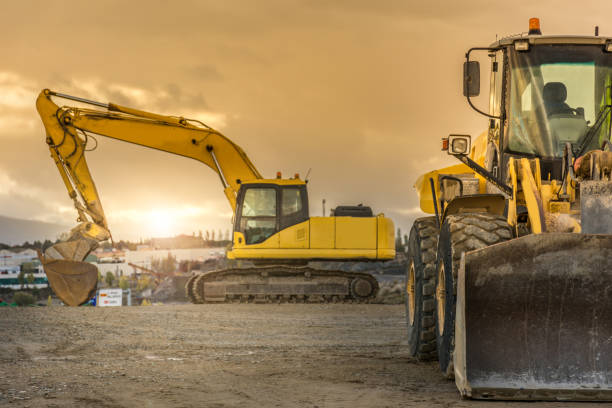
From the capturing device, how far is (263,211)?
19562 millimetres

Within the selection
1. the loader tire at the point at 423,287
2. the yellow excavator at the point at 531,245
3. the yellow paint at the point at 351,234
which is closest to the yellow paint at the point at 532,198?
the yellow excavator at the point at 531,245

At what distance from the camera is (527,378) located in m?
5.96

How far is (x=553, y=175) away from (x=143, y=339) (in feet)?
20.1

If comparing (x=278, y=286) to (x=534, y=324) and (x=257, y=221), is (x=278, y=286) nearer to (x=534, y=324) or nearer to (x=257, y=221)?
(x=257, y=221)

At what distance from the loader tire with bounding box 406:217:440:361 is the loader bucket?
172 centimetres

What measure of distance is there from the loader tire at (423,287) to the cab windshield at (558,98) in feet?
3.86

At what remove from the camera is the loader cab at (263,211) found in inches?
770

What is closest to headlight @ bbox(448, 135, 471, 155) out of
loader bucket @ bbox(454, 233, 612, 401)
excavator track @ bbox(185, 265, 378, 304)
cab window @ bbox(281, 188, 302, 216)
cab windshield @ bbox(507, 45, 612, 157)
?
cab windshield @ bbox(507, 45, 612, 157)

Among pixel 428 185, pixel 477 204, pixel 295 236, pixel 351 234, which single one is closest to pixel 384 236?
pixel 351 234

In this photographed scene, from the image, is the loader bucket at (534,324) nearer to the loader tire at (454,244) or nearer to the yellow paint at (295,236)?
the loader tire at (454,244)

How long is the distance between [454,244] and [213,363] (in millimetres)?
3237

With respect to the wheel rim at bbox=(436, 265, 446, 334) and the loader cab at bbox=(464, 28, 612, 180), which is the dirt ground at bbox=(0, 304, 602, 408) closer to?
the wheel rim at bbox=(436, 265, 446, 334)

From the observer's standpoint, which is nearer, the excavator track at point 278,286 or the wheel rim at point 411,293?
the wheel rim at point 411,293

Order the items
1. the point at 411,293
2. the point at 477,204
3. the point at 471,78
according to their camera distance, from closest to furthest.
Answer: the point at 471,78 → the point at 477,204 → the point at 411,293
